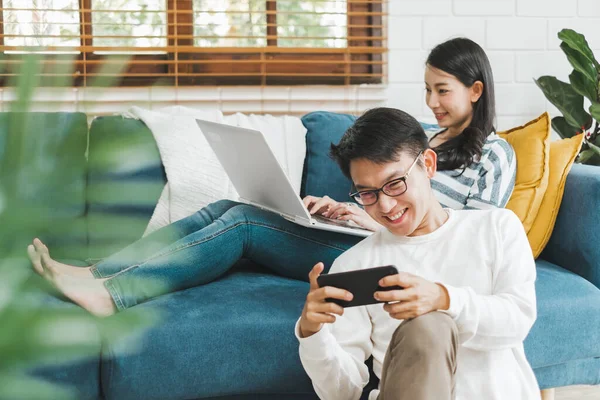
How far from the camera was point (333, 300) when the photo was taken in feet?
3.94

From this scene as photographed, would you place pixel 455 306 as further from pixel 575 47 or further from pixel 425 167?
pixel 575 47

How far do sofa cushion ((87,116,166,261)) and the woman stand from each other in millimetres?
1282

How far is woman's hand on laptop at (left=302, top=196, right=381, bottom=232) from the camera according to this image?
1.87 meters

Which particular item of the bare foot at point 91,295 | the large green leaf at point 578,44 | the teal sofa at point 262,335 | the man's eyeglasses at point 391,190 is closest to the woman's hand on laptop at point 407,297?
the man's eyeglasses at point 391,190

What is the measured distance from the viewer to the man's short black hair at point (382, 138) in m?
1.37

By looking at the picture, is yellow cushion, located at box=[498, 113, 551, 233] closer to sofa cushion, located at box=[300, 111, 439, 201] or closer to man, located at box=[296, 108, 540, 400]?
sofa cushion, located at box=[300, 111, 439, 201]

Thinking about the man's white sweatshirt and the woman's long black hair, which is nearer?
the man's white sweatshirt

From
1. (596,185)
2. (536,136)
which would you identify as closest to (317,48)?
(536,136)

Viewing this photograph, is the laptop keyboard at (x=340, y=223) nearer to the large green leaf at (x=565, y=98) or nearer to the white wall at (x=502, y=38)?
the white wall at (x=502, y=38)

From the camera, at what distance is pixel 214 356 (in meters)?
1.64

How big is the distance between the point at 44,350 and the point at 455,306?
0.96 metres

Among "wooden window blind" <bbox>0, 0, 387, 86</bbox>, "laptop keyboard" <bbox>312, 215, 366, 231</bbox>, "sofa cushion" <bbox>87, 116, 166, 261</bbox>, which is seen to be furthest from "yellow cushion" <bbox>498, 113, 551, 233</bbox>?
"sofa cushion" <bbox>87, 116, 166, 261</bbox>

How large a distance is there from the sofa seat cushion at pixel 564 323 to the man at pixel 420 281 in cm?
49

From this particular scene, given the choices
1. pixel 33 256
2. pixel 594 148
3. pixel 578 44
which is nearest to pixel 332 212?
pixel 594 148
